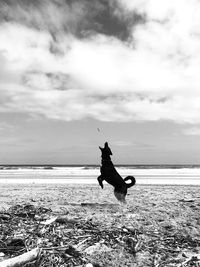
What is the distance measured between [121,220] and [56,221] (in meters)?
1.54

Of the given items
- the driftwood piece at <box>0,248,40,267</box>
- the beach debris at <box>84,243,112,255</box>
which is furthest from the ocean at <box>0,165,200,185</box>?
the driftwood piece at <box>0,248,40,267</box>

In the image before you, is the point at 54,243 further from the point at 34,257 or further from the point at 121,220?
the point at 121,220

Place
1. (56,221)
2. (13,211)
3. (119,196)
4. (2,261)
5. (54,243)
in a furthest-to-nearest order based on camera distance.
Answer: (119,196)
(13,211)
(56,221)
(54,243)
(2,261)

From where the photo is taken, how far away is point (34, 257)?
19.1 feet

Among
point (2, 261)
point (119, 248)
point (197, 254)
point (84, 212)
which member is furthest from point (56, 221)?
point (197, 254)

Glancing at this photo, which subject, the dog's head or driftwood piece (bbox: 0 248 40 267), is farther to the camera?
the dog's head

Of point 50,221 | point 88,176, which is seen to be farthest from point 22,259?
point 88,176

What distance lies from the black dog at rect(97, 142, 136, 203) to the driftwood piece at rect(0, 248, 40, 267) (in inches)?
215

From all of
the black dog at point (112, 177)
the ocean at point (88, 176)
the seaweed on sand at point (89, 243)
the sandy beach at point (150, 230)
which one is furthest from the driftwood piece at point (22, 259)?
the ocean at point (88, 176)

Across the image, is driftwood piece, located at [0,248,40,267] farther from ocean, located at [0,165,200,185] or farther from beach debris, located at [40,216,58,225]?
ocean, located at [0,165,200,185]

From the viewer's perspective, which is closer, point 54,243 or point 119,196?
point 54,243

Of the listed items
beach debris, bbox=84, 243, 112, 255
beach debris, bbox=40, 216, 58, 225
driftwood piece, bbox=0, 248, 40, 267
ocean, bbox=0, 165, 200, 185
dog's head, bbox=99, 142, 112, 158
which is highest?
dog's head, bbox=99, 142, 112, 158

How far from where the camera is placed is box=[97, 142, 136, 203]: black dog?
36.9ft

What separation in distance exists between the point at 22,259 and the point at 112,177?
600 cm
